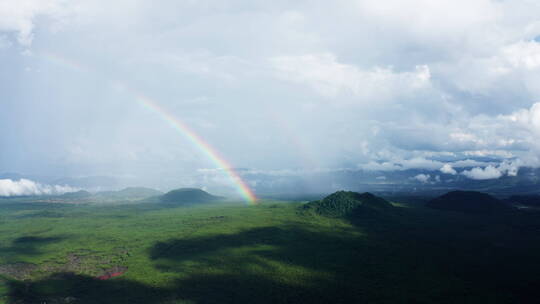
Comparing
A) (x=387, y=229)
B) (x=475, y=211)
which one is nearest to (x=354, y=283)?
(x=387, y=229)

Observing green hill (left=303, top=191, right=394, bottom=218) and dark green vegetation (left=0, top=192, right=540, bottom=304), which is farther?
green hill (left=303, top=191, right=394, bottom=218)

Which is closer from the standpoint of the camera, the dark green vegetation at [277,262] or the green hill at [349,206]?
the dark green vegetation at [277,262]

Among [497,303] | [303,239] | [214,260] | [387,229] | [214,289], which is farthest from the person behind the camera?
[387,229]

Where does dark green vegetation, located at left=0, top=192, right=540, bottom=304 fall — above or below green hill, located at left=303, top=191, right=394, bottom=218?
below

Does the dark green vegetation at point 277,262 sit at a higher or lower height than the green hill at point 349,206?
lower

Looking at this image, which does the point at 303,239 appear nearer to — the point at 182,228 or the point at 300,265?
the point at 300,265
